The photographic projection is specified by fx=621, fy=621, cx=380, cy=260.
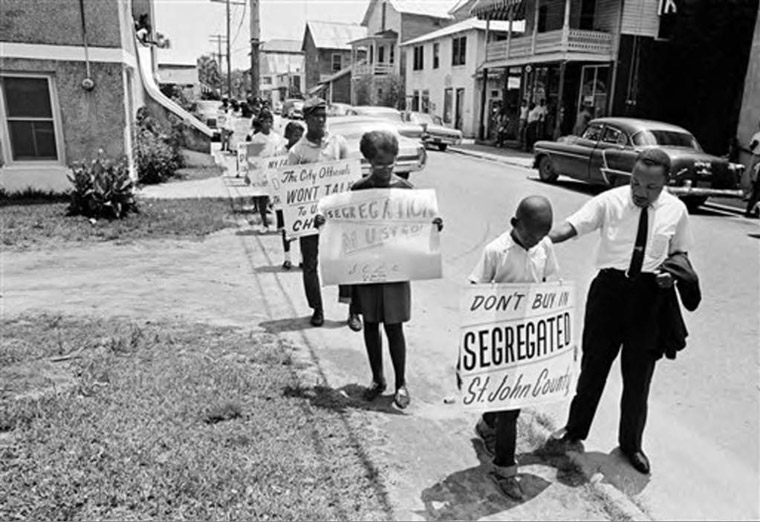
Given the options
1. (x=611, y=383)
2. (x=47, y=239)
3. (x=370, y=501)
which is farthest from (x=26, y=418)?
(x=47, y=239)

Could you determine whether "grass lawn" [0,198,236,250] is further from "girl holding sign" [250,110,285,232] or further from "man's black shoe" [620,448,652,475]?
"man's black shoe" [620,448,652,475]

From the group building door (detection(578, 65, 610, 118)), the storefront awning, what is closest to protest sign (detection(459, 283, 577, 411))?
building door (detection(578, 65, 610, 118))

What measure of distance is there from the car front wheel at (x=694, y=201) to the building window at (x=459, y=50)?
24480 mm

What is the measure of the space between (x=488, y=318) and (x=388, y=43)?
48.6m

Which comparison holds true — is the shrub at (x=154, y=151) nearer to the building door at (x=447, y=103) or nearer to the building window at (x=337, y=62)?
the building door at (x=447, y=103)

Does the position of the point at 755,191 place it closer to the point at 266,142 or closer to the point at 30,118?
the point at 266,142

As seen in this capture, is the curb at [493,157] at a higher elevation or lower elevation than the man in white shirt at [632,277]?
lower

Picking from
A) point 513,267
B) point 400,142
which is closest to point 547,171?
point 400,142

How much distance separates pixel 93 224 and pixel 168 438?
7.24 m

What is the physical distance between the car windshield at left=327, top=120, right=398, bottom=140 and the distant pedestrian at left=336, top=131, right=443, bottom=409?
11.1m

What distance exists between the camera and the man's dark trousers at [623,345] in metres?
3.32

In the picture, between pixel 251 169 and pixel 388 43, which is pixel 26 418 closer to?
pixel 251 169

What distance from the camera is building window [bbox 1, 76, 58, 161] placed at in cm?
1138

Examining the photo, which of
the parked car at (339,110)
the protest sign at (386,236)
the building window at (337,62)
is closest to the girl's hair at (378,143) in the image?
the protest sign at (386,236)
